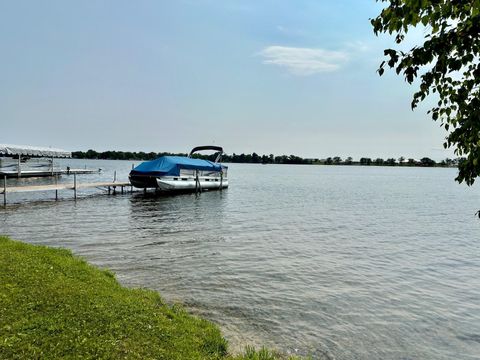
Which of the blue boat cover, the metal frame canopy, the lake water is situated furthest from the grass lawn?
the metal frame canopy

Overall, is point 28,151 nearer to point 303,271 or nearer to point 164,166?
point 164,166

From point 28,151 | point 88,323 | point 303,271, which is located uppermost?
point 28,151

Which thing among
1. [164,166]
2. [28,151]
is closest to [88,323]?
[164,166]

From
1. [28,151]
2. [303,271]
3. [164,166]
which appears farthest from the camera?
[28,151]

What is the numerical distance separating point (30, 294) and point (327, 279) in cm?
868

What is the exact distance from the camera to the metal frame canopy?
5035 centimetres

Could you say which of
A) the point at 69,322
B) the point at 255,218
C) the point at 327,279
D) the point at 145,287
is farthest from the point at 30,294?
the point at 255,218

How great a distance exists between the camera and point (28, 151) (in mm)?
55969

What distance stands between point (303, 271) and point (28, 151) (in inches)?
2189

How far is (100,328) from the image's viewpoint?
5.76 meters

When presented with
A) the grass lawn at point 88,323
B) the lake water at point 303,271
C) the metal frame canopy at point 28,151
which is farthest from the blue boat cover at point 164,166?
the grass lawn at point 88,323

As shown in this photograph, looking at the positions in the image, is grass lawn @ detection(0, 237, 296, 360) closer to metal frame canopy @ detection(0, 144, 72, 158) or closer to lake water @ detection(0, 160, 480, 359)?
lake water @ detection(0, 160, 480, 359)

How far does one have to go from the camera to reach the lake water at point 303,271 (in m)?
8.02

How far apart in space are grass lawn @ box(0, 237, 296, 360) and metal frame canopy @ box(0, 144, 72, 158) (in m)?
49.7
